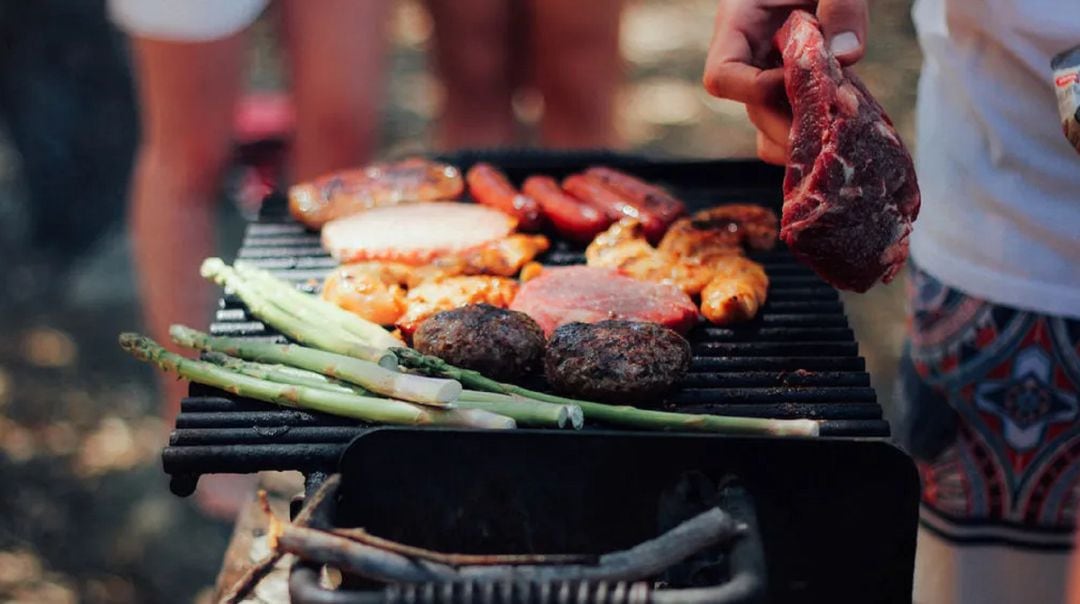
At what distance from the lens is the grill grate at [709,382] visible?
255cm

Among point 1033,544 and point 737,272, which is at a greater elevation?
point 737,272

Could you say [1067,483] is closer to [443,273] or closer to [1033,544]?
[1033,544]

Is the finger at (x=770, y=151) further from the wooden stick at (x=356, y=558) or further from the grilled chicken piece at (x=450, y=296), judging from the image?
the wooden stick at (x=356, y=558)

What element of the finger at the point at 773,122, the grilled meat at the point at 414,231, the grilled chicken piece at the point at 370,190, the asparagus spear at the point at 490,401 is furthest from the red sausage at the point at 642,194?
the asparagus spear at the point at 490,401

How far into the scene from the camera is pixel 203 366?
2.79 m

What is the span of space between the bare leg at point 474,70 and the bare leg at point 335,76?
67 cm

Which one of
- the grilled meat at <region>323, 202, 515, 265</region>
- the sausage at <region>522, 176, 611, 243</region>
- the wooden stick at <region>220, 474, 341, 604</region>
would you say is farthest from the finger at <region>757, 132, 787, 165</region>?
the wooden stick at <region>220, 474, 341, 604</region>

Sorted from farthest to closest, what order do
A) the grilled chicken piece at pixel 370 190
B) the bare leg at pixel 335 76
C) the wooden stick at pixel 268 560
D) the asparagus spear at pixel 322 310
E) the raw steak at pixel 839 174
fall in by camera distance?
the bare leg at pixel 335 76, the grilled chicken piece at pixel 370 190, the asparagus spear at pixel 322 310, the raw steak at pixel 839 174, the wooden stick at pixel 268 560

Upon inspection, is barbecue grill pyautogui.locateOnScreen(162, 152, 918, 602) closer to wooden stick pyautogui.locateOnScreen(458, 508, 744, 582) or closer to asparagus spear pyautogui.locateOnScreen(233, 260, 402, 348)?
asparagus spear pyautogui.locateOnScreen(233, 260, 402, 348)

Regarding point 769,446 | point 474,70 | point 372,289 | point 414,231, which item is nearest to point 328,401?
point 372,289

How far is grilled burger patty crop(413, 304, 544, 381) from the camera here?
9.25 ft

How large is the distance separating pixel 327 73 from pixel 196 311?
1.22 metres

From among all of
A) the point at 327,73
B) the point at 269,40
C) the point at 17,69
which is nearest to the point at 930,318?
the point at 327,73

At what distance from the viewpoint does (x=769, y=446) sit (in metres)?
2.37
